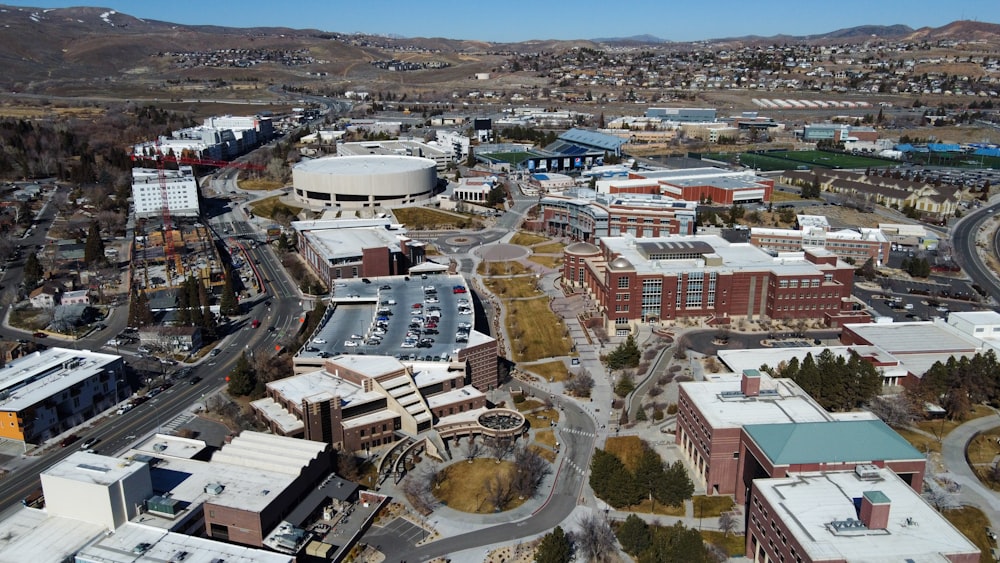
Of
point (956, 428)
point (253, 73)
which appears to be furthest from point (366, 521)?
point (253, 73)

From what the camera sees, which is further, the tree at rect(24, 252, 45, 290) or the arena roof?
the arena roof

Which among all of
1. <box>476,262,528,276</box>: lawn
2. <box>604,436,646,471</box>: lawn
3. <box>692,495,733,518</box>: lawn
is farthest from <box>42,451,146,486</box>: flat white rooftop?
<box>476,262,528,276</box>: lawn

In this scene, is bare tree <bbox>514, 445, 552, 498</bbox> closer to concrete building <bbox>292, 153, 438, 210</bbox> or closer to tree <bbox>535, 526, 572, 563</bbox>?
tree <bbox>535, 526, 572, 563</bbox>

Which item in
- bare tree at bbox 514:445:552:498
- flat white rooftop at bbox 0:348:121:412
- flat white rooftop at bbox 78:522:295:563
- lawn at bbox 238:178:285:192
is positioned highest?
lawn at bbox 238:178:285:192

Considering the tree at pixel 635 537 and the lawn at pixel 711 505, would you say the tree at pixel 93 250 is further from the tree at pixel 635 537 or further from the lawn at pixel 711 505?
the lawn at pixel 711 505

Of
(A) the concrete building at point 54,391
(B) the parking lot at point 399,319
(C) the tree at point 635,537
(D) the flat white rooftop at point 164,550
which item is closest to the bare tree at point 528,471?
(C) the tree at point 635,537

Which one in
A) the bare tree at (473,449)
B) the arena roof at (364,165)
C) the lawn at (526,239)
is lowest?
the bare tree at (473,449)
